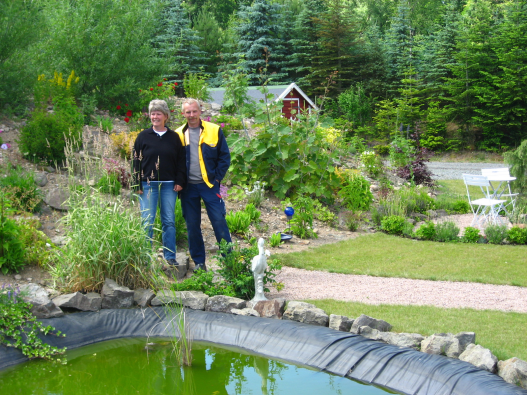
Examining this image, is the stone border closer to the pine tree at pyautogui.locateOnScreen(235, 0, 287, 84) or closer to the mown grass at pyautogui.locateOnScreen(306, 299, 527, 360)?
the mown grass at pyautogui.locateOnScreen(306, 299, 527, 360)

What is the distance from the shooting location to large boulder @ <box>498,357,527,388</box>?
3199 millimetres

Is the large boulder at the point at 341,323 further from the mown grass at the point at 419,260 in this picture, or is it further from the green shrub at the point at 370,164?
the green shrub at the point at 370,164

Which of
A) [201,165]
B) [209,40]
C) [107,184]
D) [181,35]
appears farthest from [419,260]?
[209,40]

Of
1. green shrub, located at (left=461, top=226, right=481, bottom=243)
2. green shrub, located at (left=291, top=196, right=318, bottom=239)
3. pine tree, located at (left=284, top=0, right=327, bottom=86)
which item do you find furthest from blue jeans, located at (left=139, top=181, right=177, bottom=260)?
pine tree, located at (left=284, top=0, right=327, bottom=86)

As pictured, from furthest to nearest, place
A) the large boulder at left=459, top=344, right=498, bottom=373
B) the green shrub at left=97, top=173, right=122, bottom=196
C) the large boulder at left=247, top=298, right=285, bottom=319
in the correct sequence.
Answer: the green shrub at left=97, top=173, right=122, bottom=196 < the large boulder at left=247, top=298, right=285, bottom=319 < the large boulder at left=459, top=344, right=498, bottom=373

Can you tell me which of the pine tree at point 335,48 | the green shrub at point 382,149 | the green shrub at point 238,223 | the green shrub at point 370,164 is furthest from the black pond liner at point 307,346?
the pine tree at point 335,48

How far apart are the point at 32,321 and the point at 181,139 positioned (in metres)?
2.18

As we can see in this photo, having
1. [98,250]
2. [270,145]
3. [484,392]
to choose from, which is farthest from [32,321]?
[270,145]

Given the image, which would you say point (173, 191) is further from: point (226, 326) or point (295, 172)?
point (295, 172)

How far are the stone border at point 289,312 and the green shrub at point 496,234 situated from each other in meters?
4.59

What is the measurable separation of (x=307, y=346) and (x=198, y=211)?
203 cm

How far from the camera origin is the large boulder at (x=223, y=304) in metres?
4.62

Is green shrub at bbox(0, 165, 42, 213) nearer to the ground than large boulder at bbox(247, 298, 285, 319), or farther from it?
farther from it

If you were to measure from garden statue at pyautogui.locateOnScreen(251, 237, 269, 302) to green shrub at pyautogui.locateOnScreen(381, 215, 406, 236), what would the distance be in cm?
429
